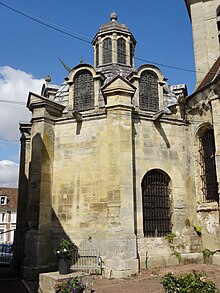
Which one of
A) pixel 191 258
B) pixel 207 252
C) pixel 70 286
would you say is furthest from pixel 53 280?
pixel 207 252

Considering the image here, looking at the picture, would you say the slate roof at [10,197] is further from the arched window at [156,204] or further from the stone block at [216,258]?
the stone block at [216,258]

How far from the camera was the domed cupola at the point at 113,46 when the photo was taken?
19.4m

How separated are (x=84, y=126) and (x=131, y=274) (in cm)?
620

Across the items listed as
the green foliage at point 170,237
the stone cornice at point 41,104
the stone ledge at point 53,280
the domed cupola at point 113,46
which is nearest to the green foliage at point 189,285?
the stone ledge at point 53,280

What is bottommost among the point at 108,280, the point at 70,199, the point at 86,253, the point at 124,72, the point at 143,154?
the point at 108,280

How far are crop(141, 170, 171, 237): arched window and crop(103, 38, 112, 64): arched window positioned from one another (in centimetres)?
939

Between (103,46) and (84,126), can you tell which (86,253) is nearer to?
(84,126)

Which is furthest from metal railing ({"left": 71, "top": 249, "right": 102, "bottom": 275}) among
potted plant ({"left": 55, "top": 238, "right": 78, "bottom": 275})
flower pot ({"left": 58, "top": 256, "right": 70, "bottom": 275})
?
flower pot ({"left": 58, "top": 256, "right": 70, "bottom": 275})

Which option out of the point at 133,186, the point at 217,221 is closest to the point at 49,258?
the point at 133,186

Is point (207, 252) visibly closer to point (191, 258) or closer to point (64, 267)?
point (191, 258)

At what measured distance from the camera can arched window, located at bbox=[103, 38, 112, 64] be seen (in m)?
19.4

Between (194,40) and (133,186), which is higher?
(194,40)

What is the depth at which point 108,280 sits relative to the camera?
10.4 metres

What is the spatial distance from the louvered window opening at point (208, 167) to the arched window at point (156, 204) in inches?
70.1
